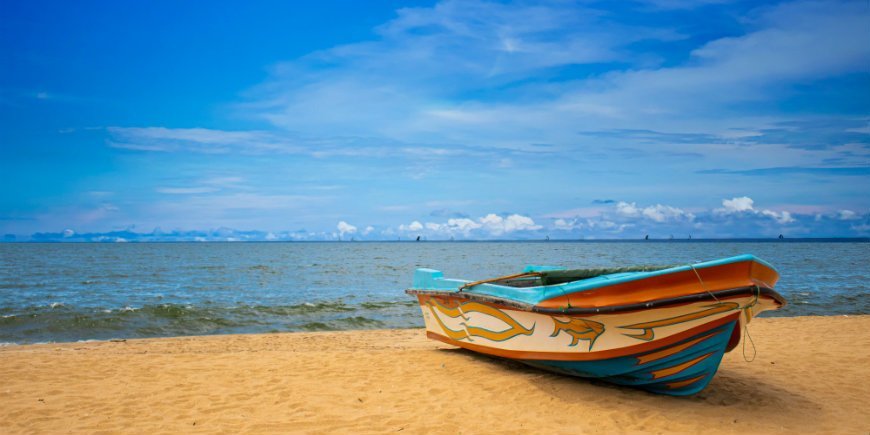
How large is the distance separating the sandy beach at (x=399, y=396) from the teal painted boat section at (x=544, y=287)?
3.85 feet

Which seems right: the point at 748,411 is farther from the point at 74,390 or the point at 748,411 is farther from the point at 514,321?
the point at 74,390

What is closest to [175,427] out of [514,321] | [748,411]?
[514,321]

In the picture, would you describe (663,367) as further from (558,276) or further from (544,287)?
(558,276)

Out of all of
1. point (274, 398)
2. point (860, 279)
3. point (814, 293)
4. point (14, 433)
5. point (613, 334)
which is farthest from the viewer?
point (860, 279)

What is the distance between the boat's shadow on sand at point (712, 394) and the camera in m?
6.66

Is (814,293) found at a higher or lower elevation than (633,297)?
lower

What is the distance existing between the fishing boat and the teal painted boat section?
0.5 inches

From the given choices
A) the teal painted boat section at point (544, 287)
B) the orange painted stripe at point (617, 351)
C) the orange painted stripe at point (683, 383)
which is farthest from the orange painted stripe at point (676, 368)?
the teal painted boat section at point (544, 287)

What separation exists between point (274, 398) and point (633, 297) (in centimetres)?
444

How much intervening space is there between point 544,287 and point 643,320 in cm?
128

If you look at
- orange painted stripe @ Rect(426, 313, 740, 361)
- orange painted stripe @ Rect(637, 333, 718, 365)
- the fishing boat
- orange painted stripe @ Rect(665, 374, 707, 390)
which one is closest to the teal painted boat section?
the fishing boat

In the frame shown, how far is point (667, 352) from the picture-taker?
6320 mm

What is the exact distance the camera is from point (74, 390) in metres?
7.36

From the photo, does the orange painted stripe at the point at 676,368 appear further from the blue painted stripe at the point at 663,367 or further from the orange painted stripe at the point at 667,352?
→ the orange painted stripe at the point at 667,352
